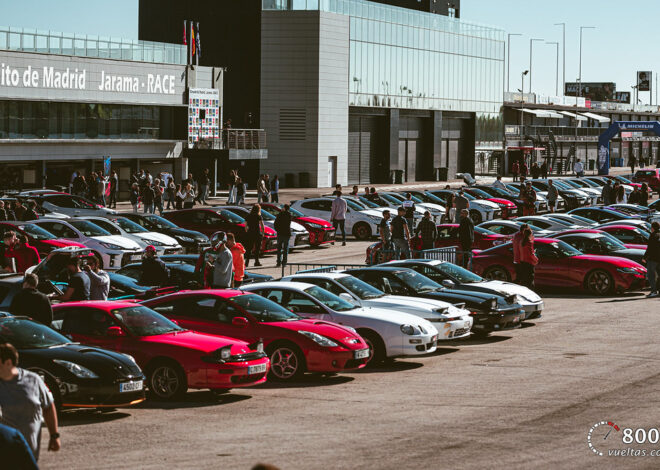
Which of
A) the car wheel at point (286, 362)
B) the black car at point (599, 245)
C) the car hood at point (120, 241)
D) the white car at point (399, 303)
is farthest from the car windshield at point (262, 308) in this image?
the black car at point (599, 245)

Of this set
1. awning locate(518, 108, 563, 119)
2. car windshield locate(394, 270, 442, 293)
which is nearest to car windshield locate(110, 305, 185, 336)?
car windshield locate(394, 270, 442, 293)

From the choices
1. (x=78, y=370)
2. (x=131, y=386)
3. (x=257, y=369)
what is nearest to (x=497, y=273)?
(x=257, y=369)

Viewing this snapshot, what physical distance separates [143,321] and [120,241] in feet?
44.3

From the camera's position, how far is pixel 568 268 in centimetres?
2586

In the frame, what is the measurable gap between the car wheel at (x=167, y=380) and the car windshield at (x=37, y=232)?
1377cm

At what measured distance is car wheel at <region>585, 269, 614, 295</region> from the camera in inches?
1005

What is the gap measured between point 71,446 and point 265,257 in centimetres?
2174

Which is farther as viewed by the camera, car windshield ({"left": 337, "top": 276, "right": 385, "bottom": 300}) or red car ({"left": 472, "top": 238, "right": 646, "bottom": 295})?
red car ({"left": 472, "top": 238, "right": 646, "bottom": 295})

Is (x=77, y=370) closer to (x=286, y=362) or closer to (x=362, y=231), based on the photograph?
(x=286, y=362)

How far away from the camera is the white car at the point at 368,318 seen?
667 inches

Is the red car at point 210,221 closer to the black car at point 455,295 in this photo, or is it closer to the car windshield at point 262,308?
the black car at point 455,295

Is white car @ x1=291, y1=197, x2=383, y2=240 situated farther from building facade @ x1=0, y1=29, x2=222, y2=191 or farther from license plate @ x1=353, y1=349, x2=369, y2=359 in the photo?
license plate @ x1=353, y1=349, x2=369, y2=359

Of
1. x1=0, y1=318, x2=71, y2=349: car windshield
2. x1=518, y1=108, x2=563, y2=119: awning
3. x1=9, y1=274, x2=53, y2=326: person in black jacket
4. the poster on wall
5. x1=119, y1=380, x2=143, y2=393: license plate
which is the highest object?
x1=518, y1=108, x2=563, y2=119: awning

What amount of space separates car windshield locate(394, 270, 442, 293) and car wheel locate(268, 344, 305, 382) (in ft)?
15.5
